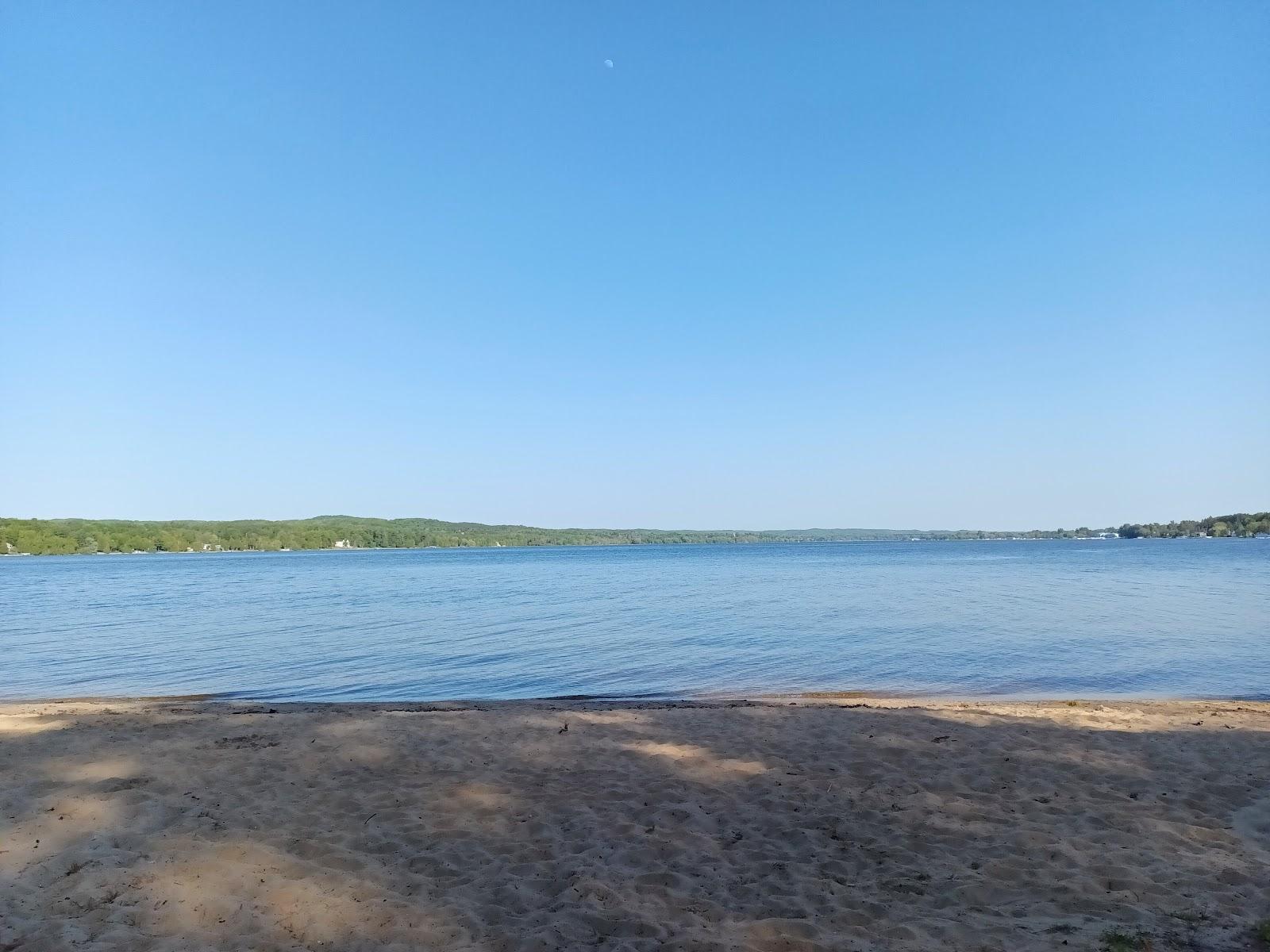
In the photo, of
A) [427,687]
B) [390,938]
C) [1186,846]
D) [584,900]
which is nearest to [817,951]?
[584,900]

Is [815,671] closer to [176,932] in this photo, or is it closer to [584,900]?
[584,900]

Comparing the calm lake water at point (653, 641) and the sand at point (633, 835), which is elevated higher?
the sand at point (633, 835)

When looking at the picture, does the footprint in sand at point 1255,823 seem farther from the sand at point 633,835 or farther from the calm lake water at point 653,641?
the calm lake water at point 653,641

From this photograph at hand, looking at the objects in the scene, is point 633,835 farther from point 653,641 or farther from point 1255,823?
point 653,641

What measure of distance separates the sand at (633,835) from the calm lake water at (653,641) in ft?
19.7

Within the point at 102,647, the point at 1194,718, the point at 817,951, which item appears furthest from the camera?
the point at 102,647

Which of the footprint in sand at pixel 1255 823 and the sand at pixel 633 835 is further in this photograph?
the footprint in sand at pixel 1255 823

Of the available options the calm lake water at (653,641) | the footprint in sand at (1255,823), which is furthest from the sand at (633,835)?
the calm lake water at (653,641)

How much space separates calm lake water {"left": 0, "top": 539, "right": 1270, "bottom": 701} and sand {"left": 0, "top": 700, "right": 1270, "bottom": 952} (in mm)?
6020

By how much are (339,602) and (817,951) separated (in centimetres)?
3972

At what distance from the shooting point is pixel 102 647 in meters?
24.1

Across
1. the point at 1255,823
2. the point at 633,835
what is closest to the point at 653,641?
the point at 633,835

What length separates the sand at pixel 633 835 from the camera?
506 cm

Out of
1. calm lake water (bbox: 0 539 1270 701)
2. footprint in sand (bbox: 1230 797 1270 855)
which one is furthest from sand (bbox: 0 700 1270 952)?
calm lake water (bbox: 0 539 1270 701)
